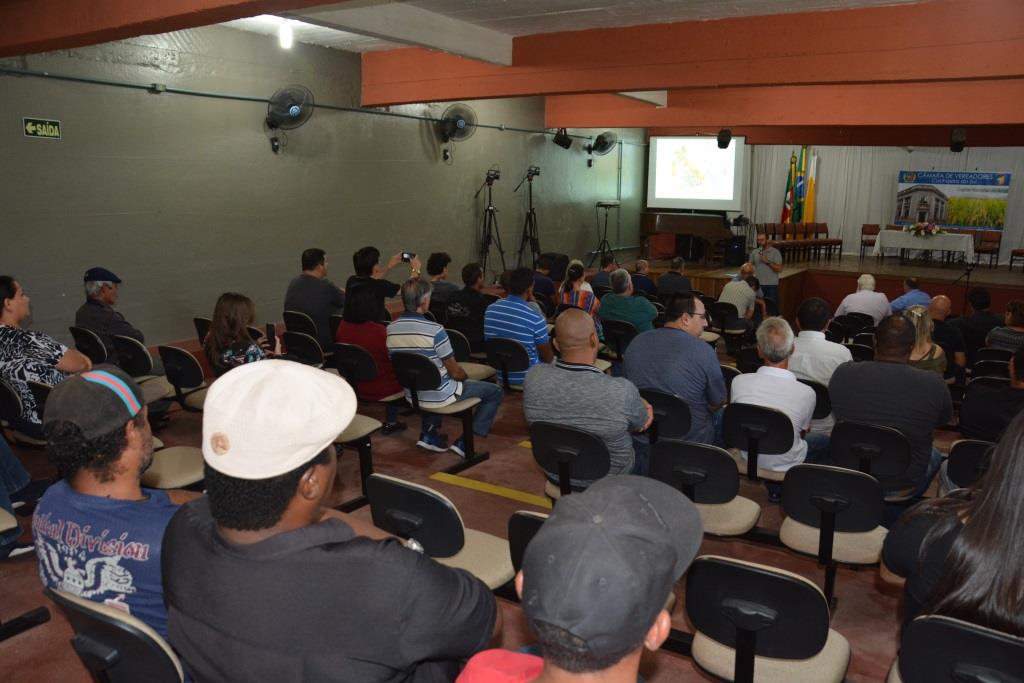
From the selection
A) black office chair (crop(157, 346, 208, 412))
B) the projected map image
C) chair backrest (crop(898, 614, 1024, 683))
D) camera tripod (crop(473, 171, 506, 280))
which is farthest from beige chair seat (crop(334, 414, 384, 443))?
the projected map image

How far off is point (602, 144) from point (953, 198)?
324 inches

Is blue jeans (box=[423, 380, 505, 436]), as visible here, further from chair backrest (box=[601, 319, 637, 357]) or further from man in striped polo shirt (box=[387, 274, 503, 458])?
A: chair backrest (box=[601, 319, 637, 357])

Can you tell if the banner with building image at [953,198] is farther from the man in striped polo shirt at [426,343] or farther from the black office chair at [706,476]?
the black office chair at [706,476]

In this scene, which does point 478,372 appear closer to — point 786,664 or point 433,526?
point 433,526

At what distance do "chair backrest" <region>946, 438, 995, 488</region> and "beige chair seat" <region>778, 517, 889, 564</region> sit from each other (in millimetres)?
516

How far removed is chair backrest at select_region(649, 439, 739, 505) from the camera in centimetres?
302

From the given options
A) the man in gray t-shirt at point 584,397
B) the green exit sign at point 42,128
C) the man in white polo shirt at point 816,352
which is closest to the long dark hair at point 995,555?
the man in gray t-shirt at point 584,397

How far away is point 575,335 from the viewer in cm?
333

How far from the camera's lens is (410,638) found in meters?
1.31

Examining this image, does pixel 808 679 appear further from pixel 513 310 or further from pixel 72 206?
pixel 72 206

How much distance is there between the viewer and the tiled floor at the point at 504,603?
2.80m

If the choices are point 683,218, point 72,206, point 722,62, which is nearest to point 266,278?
point 72,206

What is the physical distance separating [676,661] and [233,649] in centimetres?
200

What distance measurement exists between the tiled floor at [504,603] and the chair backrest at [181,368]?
52 cm
